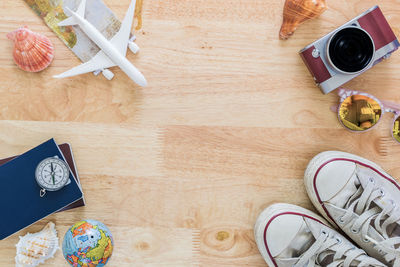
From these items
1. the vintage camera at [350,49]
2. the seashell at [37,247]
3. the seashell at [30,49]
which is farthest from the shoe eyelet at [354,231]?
the seashell at [30,49]

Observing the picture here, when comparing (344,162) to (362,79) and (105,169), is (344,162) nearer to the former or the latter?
(362,79)

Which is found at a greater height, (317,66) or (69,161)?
(317,66)

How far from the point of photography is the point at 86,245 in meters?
0.72

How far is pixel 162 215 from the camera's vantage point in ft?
2.71

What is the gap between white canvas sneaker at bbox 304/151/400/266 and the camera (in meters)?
0.79

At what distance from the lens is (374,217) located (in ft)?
2.62

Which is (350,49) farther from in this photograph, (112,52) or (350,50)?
(112,52)

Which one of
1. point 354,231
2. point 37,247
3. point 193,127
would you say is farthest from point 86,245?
point 354,231

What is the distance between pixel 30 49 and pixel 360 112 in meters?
0.75

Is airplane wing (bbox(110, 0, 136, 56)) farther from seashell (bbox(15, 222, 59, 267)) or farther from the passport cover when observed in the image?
seashell (bbox(15, 222, 59, 267))

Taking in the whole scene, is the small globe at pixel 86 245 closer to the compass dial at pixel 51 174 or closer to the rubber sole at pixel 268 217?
the compass dial at pixel 51 174

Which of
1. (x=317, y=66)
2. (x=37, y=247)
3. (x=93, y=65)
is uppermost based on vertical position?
(x=317, y=66)

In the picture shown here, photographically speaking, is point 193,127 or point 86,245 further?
point 193,127

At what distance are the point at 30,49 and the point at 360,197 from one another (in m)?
0.81
